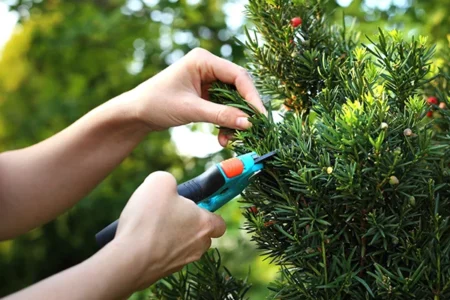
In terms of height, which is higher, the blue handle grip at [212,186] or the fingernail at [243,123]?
the fingernail at [243,123]

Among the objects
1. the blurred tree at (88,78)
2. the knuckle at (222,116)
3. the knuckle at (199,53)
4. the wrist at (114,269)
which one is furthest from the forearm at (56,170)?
the blurred tree at (88,78)

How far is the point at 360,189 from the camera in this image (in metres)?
0.84

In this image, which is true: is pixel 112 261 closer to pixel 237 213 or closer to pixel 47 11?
pixel 237 213

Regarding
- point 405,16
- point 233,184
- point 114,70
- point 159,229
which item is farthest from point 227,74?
point 114,70

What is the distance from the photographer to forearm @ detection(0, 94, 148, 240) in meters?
1.49

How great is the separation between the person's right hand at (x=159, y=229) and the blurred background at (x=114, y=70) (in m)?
1.70

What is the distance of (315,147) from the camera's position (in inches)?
36.6

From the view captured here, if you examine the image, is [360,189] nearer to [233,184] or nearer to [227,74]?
[233,184]

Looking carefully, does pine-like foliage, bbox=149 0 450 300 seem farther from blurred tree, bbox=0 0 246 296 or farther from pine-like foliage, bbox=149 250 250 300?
blurred tree, bbox=0 0 246 296

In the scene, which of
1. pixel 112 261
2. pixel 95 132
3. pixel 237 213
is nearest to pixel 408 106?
pixel 112 261

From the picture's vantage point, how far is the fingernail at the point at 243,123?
1.01 m

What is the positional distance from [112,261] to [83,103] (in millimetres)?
3195

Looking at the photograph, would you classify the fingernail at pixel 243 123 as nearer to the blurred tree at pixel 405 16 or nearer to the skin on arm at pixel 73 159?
the skin on arm at pixel 73 159

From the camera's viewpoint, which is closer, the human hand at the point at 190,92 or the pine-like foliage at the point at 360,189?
the pine-like foliage at the point at 360,189
